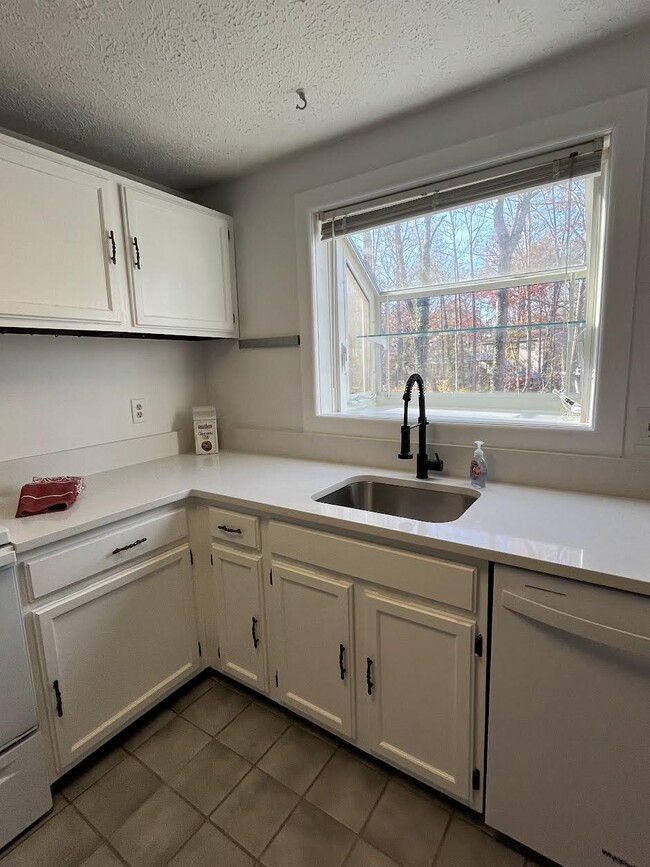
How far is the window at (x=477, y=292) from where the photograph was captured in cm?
155

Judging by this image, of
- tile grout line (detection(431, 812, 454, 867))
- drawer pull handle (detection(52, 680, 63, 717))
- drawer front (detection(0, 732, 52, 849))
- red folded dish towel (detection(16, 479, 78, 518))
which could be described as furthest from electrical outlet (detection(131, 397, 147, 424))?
tile grout line (detection(431, 812, 454, 867))

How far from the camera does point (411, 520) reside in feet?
4.25

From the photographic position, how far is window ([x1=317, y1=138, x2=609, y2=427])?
155cm

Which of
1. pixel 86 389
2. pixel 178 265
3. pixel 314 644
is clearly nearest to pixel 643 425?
pixel 314 644

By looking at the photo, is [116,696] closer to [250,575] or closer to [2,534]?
[250,575]

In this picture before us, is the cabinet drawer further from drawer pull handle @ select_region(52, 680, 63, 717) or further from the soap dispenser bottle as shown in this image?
the soap dispenser bottle

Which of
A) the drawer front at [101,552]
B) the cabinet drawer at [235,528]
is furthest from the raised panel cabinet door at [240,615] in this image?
the drawer front at [101,552]

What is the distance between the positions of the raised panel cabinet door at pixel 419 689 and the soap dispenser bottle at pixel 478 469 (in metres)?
0.55

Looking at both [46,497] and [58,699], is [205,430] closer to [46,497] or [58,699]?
[46,497]

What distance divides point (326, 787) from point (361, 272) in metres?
2.02

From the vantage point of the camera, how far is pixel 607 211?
4.50 feet

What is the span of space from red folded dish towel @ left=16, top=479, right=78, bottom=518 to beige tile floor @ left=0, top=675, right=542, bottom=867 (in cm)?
88

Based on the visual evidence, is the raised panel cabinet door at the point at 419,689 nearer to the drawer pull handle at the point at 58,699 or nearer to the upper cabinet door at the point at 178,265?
the drawer pull handle at the point at 58,699

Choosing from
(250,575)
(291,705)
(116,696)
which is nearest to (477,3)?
(250,575)
